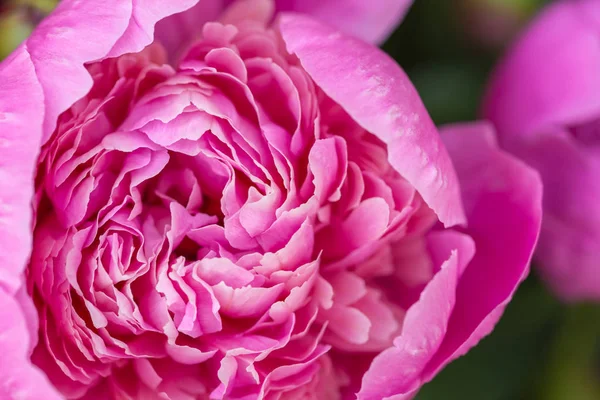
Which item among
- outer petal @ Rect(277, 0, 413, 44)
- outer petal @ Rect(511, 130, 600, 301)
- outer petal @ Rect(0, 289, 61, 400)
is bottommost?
outer petal @ Rect(511, 130, 600, 301)

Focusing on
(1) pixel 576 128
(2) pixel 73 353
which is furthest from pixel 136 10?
(1) pixel 576 128

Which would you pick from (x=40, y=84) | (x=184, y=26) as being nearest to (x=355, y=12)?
(x=184, y=26)

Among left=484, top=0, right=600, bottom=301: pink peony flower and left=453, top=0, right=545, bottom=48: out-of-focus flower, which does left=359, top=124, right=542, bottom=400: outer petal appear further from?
left=453, top=0, right=545, bottom=48: out-of-focus flower

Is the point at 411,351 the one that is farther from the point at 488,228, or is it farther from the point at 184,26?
the point at 184,26

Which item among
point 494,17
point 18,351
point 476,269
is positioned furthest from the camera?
point 494,17

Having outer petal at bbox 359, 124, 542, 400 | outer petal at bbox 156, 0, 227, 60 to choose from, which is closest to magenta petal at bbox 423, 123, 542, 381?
outer petal at bbox 359, 124, 542, 400
